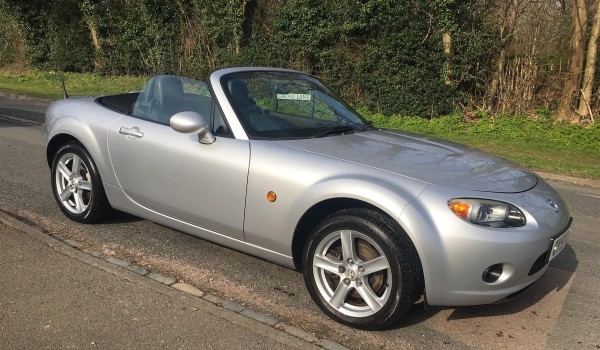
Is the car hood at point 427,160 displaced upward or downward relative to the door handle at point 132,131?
upward

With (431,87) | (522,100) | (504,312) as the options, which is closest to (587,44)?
(522,100)

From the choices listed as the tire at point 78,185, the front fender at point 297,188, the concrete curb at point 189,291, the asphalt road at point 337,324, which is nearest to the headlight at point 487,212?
the front fender at point 297,188

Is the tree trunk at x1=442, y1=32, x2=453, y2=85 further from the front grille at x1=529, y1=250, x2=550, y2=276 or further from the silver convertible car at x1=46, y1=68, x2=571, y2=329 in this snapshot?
the front grille at x1=529, y1=250, x2=550, y2=276

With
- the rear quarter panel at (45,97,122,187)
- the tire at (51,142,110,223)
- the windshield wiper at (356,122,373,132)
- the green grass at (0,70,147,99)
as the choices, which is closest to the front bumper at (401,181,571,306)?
the windshield wiper at (356,122,373,132)

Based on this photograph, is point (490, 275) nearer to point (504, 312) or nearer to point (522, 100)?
point (504, 312)

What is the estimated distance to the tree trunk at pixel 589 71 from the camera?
13.3 meters

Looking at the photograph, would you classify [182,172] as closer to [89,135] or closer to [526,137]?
[89,135]

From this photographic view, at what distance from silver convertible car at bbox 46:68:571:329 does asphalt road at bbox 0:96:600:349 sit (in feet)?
0.65

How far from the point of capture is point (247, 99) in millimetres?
4254

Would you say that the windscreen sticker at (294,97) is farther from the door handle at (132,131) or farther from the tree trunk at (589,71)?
the tree trunk at (589,71)

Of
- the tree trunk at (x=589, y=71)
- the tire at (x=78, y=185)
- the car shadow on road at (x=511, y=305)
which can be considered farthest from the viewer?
the tree trunk at (x=589, y=71)

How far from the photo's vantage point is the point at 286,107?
4.49m

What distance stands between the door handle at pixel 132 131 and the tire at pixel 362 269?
178cm

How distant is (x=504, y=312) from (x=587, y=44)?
12.2m
